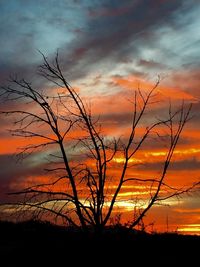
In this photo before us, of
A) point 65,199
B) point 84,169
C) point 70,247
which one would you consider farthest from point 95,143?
point 70,247

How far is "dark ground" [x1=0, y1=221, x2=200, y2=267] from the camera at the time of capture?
15.7 metres

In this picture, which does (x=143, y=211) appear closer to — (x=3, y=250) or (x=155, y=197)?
(x=155, y=197)

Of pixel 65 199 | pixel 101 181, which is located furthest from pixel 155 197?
pixel 65 199

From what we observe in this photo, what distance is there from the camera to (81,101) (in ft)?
64.4

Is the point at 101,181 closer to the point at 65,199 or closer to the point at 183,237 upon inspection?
the point at 65,199

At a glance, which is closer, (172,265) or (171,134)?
(172,265)

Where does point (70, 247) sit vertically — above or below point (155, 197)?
below

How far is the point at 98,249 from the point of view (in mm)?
16562

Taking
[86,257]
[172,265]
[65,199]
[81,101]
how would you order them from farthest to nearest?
[81,101]
[65,199]
[86,257]
[172,265]

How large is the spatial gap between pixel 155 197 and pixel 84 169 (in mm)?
3001

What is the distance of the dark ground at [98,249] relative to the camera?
1570cm

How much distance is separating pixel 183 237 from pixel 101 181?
12.2 ft

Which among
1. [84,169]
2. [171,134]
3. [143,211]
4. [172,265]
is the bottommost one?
[172,265]

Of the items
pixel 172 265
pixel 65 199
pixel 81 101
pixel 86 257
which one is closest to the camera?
pixel 172 265
